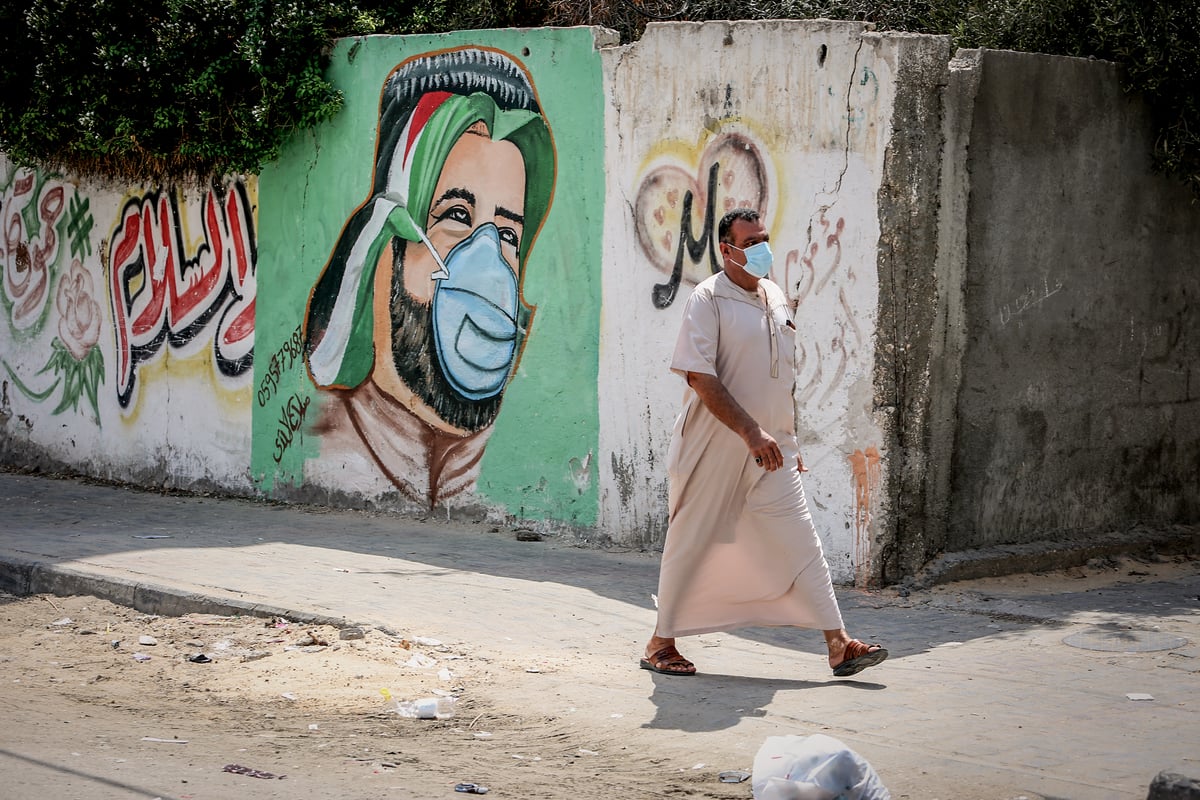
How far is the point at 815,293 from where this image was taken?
751 centimetres

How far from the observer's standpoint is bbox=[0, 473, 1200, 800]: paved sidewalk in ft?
15.5

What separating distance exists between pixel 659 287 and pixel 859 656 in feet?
10.4

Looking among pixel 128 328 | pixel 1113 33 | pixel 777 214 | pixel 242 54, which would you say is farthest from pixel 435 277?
pixel 1113 33

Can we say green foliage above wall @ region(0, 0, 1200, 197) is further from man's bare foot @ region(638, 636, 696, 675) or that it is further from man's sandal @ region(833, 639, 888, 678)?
man's bare foot @ region(638, 636, 696, 675)

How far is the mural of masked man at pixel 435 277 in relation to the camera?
29.2ft

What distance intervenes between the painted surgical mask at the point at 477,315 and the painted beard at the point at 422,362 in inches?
2.3

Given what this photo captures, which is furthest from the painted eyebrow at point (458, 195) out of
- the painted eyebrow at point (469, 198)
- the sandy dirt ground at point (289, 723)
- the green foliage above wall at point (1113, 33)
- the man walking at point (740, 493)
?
the man walking at point (740, 493)

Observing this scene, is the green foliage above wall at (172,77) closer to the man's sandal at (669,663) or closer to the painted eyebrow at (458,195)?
the painted eyebrow at (458,195)

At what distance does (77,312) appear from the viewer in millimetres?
11586

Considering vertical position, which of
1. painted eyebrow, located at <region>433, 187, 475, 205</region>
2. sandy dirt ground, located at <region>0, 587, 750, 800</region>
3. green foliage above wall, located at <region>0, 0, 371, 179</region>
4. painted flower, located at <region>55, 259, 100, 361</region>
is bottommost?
sandy dirt ground, located at <region>0, 587, 750, 800</region>

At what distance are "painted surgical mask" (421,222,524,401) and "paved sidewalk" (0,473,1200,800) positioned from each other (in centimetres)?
98

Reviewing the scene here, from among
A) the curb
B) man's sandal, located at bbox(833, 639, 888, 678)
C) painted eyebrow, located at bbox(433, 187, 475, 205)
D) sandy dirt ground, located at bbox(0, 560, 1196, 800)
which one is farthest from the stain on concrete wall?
man's sandal, located at bbox(833, 639, 888, 678)

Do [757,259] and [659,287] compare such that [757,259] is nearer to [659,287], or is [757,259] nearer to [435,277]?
[659,287]

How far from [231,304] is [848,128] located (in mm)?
4979
